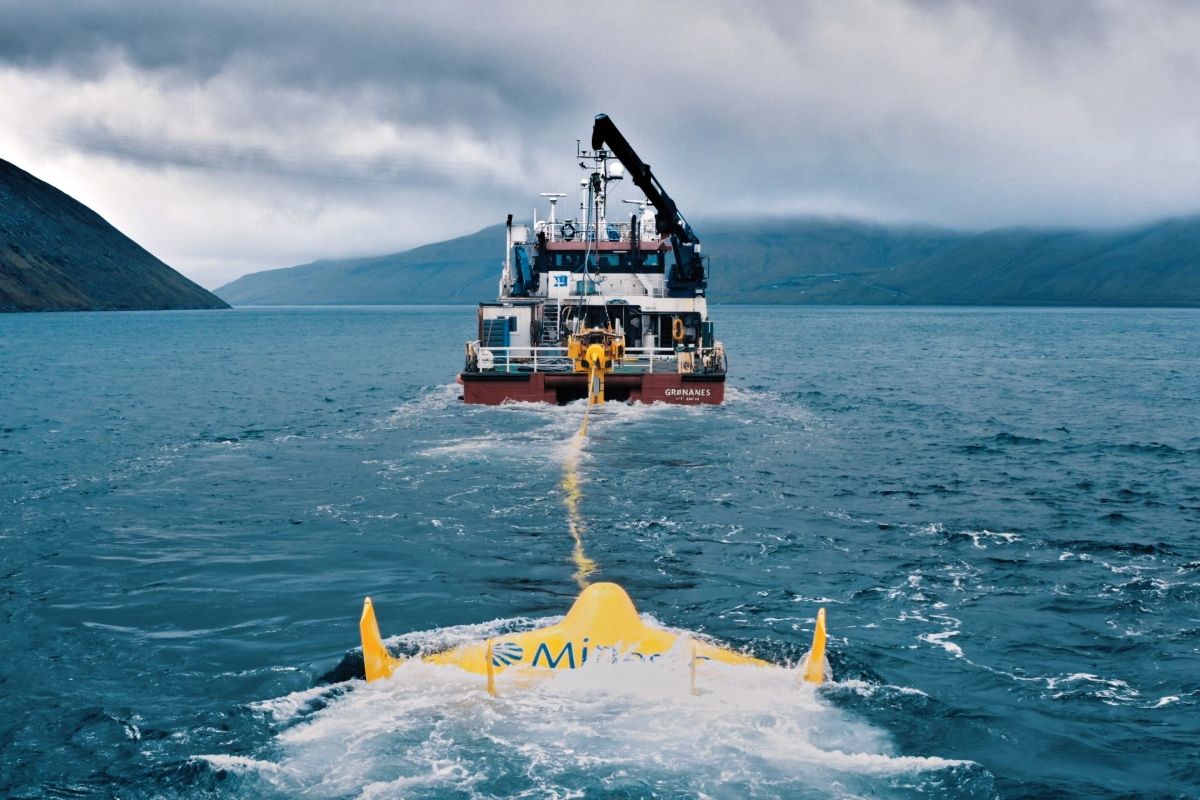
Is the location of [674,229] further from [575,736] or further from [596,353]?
[575,736]

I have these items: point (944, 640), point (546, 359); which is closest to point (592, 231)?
point (546, 359)

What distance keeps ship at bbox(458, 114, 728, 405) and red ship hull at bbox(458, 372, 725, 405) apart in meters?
0.04

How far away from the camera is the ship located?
42.0 m

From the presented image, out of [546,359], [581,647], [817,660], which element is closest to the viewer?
[581,647]

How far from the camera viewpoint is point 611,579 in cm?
1850

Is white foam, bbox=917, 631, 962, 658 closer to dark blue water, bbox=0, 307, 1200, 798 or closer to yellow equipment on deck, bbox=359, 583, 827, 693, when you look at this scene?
dark blue water, bbox=0, 307, 1200, 798

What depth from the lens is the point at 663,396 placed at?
1667 inches

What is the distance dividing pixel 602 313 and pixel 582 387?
6.59m

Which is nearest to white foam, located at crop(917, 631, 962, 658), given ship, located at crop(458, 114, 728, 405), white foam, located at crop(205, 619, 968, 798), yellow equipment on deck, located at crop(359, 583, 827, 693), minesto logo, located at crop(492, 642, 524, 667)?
white foam, located at crop(205, 619, 968, 798)

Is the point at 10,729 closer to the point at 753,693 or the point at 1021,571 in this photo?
the point at 753,693

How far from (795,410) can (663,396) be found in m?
7.80

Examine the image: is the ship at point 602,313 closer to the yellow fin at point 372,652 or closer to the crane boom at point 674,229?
the crane boom at point 674,229

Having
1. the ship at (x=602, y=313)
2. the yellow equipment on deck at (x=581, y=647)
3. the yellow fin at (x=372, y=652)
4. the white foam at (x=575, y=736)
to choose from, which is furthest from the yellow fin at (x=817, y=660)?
the ship at (x=602, y=313)

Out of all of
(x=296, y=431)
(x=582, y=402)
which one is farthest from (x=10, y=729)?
(x=582, y=402)
